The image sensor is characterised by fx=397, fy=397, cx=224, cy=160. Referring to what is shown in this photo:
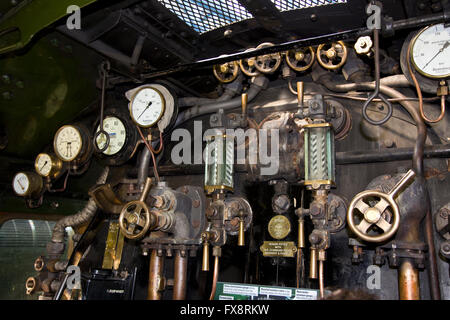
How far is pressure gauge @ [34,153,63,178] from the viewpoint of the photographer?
2828 mm

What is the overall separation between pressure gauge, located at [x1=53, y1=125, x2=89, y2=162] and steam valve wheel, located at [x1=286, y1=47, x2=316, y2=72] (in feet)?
4.89

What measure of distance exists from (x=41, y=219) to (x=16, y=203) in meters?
0.23

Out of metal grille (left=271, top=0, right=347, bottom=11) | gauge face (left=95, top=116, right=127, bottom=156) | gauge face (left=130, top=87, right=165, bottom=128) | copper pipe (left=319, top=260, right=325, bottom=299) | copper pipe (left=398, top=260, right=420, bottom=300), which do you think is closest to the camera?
copper pipe (left=398, top=260, right=420, bottom=300)

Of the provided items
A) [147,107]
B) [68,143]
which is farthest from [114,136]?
[68,143]

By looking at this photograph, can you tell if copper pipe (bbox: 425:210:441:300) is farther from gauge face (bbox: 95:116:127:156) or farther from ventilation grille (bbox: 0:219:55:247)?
ventilation grille (bbox: 0:219:55:247)

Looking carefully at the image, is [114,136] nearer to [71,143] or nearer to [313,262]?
[71,143]

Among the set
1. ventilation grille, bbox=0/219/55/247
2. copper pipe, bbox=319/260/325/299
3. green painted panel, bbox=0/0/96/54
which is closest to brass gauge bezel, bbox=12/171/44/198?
ventilation grille, bbox=0/219/55/247

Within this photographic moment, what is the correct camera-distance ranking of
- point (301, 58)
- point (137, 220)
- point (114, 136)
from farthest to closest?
point (114, 136)
point (301, 58)
point (137, 220)

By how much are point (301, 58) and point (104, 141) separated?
1331 mm

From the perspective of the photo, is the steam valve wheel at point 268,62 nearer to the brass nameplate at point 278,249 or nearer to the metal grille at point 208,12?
the metal grille at point 208,12

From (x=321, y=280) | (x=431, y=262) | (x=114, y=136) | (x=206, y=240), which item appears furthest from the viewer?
(x=114, y=136)

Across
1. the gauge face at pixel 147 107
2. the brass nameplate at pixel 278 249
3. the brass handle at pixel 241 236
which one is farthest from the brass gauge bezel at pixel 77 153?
the brass nameplate at pixel 278 249

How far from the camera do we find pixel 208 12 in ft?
7.00
